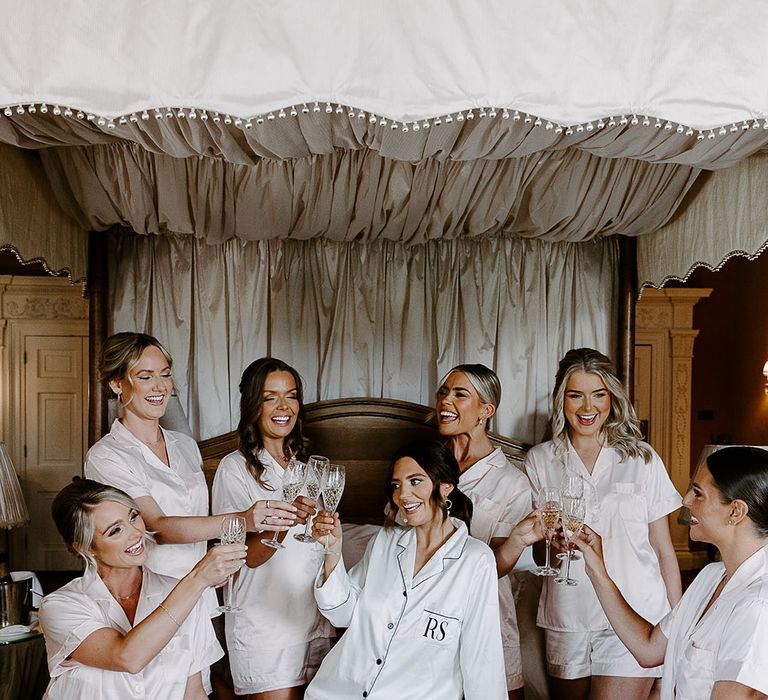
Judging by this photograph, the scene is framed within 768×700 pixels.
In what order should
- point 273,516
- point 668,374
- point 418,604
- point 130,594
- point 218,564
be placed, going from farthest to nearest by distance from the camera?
point 668,374 < point 418,604 < point 273,516 < point 130,594 < point 218,564

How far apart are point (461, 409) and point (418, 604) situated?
0.99m

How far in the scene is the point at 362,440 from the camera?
14.6 ft

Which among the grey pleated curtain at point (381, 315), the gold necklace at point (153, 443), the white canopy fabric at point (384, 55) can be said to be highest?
the white canopy fabric at point (384, 55)

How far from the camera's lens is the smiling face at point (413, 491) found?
2861mm

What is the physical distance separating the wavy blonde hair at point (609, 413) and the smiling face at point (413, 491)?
0.84m

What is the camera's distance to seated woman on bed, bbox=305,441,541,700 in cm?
269

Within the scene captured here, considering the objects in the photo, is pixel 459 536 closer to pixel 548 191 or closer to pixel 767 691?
pixel 767 691

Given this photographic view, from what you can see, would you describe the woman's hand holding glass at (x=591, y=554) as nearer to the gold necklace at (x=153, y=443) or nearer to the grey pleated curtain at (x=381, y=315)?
the gold necklace at (x=153, y=443)

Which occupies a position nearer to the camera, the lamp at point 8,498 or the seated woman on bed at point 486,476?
the seated woman on bed at point 486,476

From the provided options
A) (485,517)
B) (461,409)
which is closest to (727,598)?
(485,517)

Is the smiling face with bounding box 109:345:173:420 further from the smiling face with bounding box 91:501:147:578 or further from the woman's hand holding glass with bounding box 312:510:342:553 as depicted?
the woman's hand holding glass with bounding box 312:510:342:553

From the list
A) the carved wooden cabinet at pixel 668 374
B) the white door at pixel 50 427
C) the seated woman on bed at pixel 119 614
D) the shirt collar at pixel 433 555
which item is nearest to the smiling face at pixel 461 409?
the shirt collar at pixel 433 555

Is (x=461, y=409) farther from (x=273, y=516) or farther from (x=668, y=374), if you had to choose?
(x=668, y=374)

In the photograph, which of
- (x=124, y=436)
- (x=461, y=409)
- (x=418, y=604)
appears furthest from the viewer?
(x=461, y=409)
